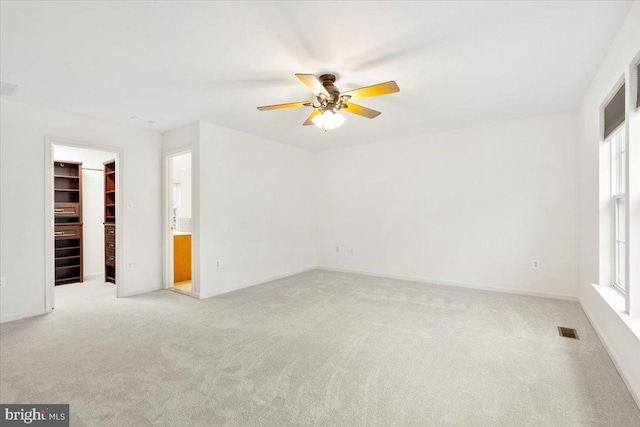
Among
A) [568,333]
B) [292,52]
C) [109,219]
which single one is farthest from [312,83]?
[109,219]

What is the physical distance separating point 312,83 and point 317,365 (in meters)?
2.23

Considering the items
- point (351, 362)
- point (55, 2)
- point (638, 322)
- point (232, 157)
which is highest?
point (55, 2)

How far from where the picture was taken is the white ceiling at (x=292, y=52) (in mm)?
1892

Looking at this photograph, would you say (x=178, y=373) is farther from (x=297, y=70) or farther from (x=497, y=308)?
(x=497, y=308)

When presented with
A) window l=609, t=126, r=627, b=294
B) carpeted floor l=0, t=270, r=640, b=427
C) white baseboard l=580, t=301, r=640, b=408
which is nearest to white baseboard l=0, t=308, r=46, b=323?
carpeted floor l=0, t=270, r=640, b=427

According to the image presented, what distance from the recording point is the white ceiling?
189cm

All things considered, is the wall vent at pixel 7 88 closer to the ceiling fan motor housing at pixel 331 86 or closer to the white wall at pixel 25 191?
the white wall at pixel 25 191

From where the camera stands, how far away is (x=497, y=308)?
3.55 meters

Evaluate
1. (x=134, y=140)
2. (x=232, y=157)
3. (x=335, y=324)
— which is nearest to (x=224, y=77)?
(x=232, y=157)

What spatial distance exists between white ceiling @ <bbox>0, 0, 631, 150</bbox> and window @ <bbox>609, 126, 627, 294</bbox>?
2.43 ft

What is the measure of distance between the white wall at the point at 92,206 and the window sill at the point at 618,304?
7.00m

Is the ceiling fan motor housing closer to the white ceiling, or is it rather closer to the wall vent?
the white ceiling

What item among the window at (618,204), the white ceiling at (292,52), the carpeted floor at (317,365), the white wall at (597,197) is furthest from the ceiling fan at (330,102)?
the window at (618,204)

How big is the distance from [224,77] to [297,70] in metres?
0.72
